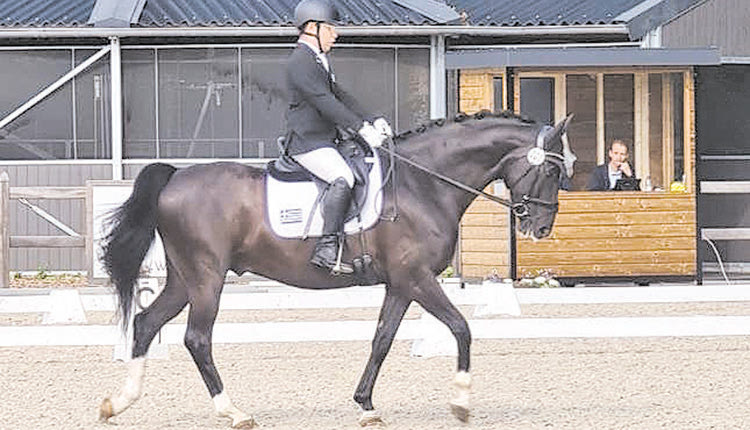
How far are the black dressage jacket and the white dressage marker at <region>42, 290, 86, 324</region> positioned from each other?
4944 mm

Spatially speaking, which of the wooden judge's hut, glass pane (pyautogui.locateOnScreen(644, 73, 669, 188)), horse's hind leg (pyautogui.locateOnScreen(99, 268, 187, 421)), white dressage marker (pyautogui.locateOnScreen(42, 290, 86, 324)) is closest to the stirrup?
horse's hind leg (pyautogui.locateOnScreen(99, 268, 187, 421))

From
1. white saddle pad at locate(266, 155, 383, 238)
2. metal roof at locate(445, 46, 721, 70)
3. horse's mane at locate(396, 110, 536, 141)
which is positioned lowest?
white saddle pad at locate(266, 155, 383, 238)

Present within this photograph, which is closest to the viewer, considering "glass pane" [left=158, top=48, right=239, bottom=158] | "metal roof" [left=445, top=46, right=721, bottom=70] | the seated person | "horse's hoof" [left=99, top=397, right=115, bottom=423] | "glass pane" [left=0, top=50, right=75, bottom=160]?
"horse's hoof" [left=99, top=397, right=115, bottom=423]

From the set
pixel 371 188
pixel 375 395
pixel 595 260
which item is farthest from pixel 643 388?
pixel 595 260

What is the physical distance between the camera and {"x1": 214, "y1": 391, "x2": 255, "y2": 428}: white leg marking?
903cm

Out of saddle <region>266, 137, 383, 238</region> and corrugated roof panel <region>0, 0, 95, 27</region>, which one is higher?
corrugated roof panel <region>0, 0, 95, 27</region>

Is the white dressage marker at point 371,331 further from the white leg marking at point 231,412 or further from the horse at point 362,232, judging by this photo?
the white leg marking at point 231,412

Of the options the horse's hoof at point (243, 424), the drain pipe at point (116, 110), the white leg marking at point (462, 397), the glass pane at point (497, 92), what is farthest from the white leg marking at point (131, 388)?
the drain pipe at point (116, 110)

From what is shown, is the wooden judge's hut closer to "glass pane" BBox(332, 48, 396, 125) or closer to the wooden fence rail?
"glass pane" BBox(332, 48, 396, 125)

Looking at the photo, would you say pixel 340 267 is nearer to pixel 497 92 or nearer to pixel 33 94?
pixel 497 92

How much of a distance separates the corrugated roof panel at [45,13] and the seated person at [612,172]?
630 cm

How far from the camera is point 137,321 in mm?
9695

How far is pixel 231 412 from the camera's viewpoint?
909cm

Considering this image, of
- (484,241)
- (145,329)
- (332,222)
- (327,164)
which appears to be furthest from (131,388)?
(484,241)
